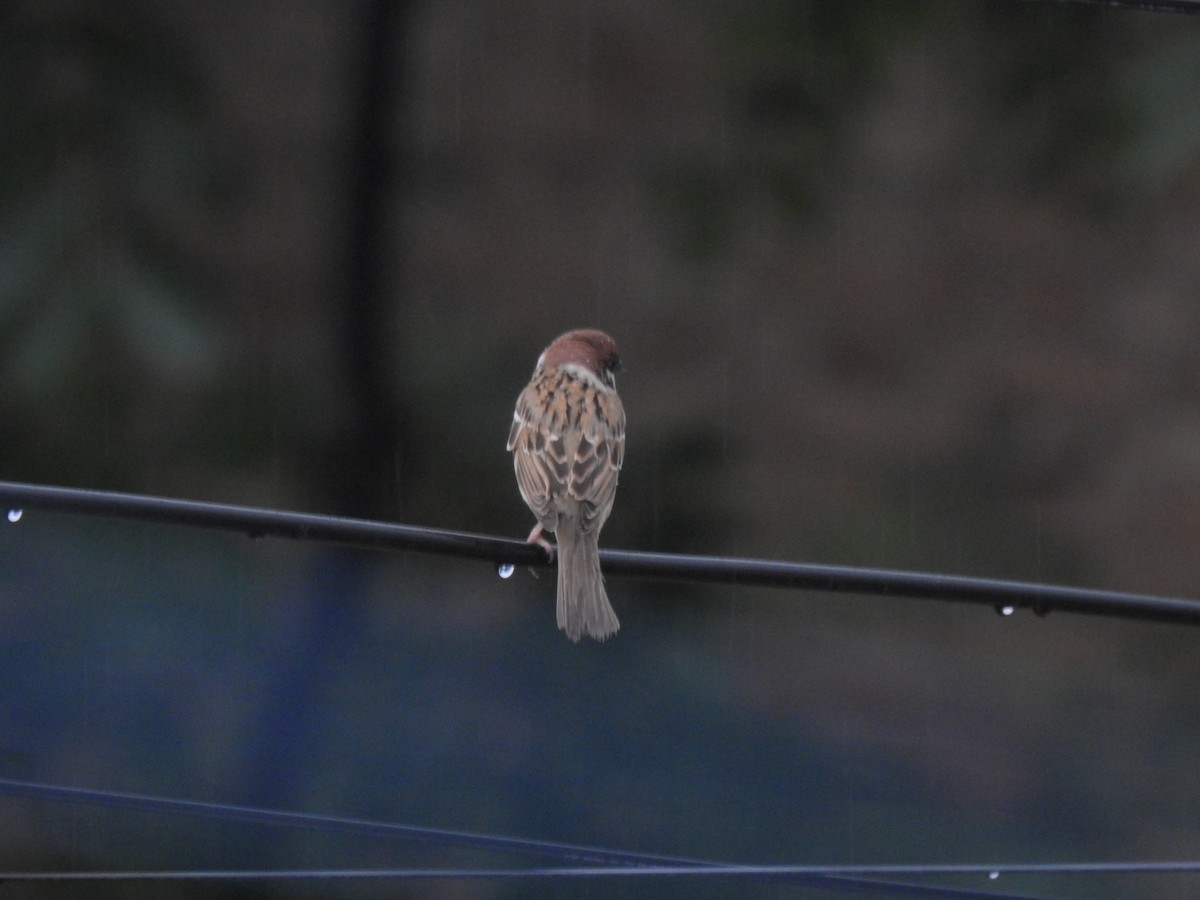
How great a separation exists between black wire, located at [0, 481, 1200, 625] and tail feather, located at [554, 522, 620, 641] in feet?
3.08

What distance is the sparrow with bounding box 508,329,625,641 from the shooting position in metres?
4.41

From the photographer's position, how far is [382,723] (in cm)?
492

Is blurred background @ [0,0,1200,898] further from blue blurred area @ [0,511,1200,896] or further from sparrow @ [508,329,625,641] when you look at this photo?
sparrow @ [508,329,625,641]

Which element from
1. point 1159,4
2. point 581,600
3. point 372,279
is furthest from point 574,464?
point 372,279

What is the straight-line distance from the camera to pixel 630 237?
7512mm

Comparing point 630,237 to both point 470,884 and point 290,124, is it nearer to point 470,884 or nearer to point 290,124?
point 290,124

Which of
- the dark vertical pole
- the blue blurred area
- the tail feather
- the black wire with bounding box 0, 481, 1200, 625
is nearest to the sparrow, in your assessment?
the tail feather

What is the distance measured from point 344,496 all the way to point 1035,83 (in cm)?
305

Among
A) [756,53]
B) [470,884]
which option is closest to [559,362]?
[756,53]

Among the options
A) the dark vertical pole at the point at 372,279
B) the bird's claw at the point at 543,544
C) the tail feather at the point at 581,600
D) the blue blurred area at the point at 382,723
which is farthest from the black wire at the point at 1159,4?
the dark vertical pole at the point at 372,279

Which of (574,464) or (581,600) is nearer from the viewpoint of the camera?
(581,600)

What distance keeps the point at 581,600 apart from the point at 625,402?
3.07m

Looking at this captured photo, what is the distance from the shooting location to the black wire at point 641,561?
2896mm

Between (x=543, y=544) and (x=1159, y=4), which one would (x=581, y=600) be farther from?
(x=1159, y=4)
